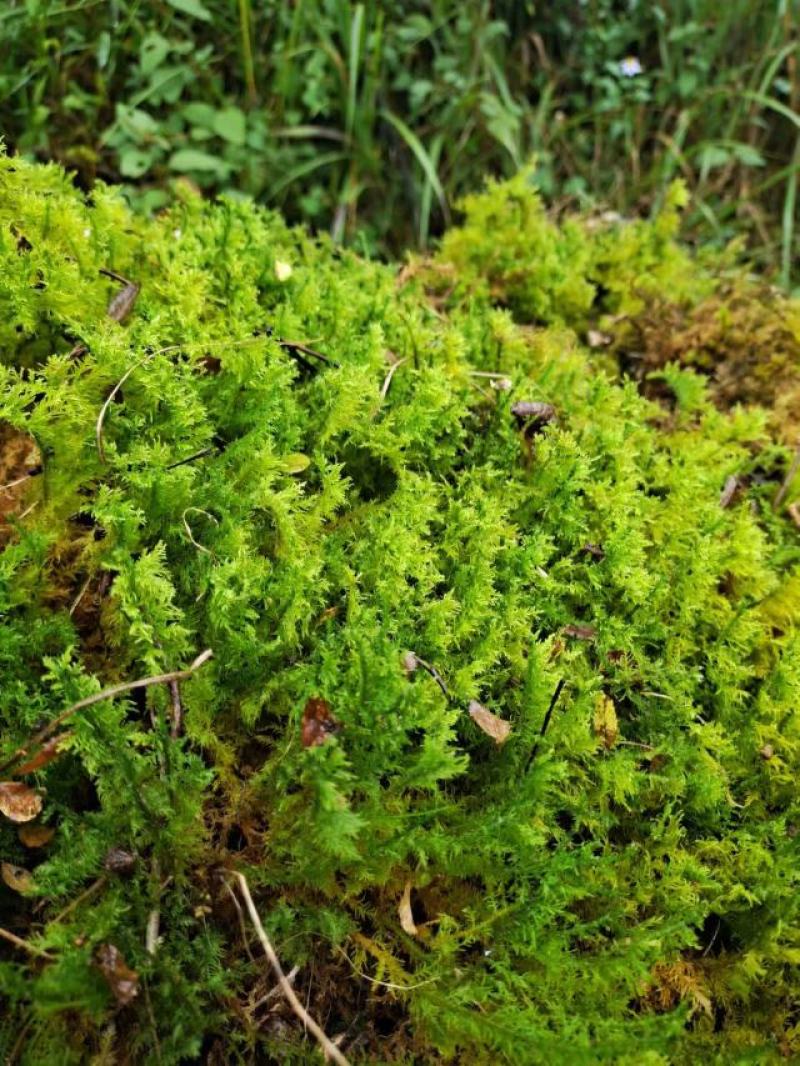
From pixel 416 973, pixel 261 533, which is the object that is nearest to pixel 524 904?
pixel 416 973

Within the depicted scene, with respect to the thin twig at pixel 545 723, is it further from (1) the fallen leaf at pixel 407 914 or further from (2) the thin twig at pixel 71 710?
(2) the thin twig at pixel 71 710

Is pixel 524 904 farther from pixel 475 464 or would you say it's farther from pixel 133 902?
pixel 475 464

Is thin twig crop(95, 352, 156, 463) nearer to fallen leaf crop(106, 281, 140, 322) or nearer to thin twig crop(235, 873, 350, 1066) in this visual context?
fallen leaf crop(106, 281, 140, 322)

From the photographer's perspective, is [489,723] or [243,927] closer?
[243,927]

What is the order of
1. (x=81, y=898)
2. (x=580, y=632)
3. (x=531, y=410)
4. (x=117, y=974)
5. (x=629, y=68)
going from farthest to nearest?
(x=629, y=68) < (x=531, y=410) < (x=580, y=632) < (x=81, y=898) < (x=117, y=974)

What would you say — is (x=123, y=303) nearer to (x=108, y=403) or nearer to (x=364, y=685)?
(x=108, y=403)

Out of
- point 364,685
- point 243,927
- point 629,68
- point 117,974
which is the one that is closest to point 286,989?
point 243,927
